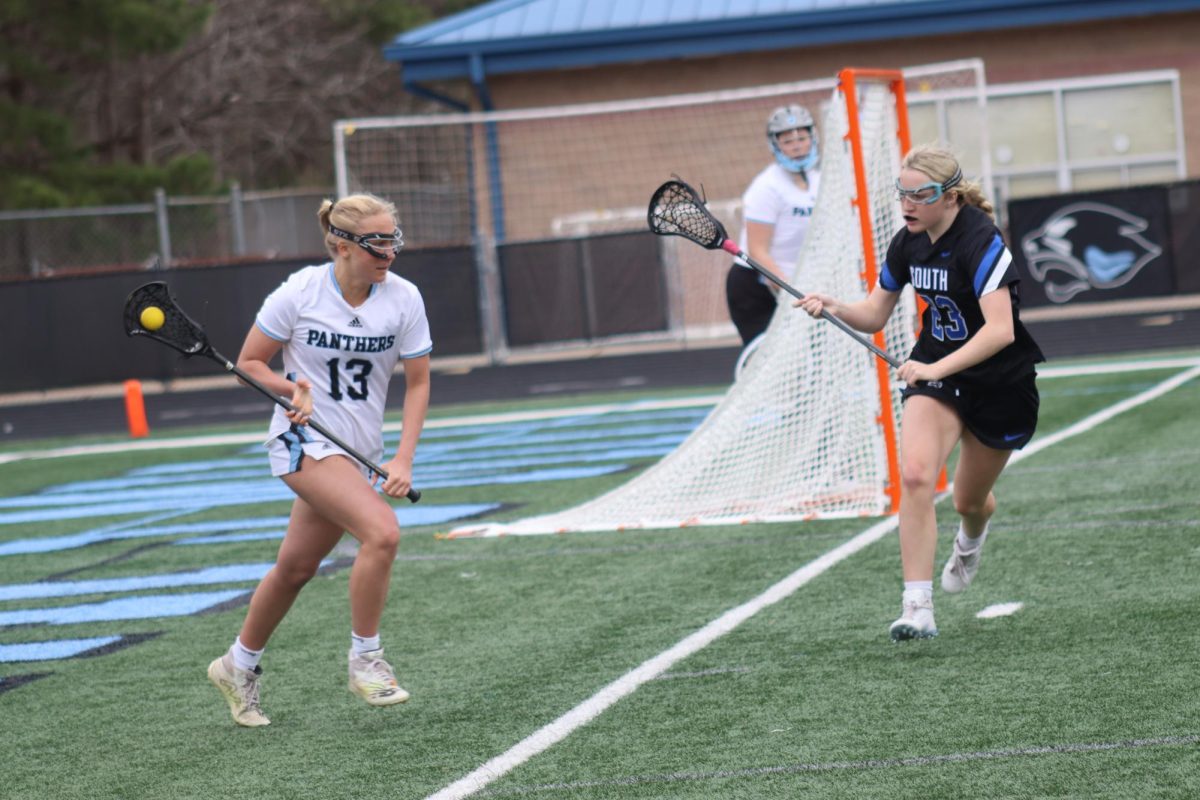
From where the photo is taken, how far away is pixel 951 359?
234 inches

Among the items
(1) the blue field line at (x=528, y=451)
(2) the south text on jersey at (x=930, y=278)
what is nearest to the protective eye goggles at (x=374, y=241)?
(2) the south text on jersey at (x=930, y=278)

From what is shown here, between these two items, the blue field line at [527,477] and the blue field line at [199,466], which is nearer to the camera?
the blue field line at [527,477]

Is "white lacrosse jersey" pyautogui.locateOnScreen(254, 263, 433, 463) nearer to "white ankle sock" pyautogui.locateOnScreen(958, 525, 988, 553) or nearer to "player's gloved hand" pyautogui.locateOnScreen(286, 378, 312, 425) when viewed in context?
"player's gloved hand" pyautogui.locateOnScreen(286, 378, 312, 425)

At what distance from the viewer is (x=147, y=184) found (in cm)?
2967

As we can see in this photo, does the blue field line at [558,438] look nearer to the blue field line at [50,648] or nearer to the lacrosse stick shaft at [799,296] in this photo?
the blue field line at [50,648]

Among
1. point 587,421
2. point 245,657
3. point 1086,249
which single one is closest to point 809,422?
point 245,657

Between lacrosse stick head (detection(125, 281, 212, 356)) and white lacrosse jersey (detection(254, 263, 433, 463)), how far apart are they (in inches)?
8.3

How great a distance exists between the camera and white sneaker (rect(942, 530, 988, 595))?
6.56 meters

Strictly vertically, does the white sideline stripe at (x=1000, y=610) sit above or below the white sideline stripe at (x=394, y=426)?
below

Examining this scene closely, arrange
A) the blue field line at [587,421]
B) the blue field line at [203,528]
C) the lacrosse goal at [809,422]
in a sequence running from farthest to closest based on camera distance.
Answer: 1. the blue field line at [587,421]
2. the blue field line at [203,528]
3. the lacrosse goal at [809,422]

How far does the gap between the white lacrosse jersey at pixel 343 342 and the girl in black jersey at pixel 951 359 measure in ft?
5.66

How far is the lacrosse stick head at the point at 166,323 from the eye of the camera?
5664 millimetres

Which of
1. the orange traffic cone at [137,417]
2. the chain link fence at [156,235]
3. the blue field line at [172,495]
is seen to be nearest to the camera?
the blue field line at [172,495]

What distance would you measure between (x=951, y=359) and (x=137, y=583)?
4757mm
